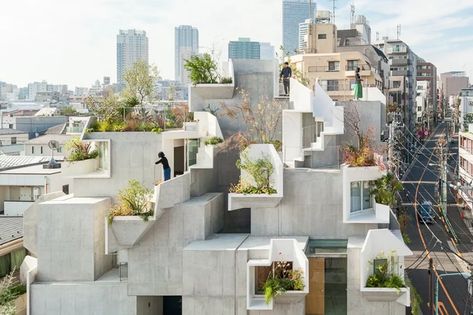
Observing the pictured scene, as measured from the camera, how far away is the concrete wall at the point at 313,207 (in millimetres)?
19891

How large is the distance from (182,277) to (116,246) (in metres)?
2.50

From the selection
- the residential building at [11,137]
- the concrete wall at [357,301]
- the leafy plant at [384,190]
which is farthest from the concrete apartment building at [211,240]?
the residential building at [11,137]

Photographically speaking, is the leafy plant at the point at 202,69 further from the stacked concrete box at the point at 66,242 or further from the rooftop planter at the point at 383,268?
the rooftop planter at the point at 383,268

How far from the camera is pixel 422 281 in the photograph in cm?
3378

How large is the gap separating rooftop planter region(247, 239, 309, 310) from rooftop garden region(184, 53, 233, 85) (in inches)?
344

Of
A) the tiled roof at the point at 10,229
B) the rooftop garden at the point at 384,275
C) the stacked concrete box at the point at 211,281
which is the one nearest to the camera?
the rooftop garden at the point at 384,275

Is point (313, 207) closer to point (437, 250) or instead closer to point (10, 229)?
point (10, 229)

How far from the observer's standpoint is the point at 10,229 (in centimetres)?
2528

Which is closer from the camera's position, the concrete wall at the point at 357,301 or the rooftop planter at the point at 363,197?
the concrete wall at the point at 357,301

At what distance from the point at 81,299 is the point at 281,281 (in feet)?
23.3

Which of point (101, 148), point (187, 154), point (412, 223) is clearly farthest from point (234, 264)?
point (412, 223)

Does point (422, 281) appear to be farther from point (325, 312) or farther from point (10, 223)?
point (10, 223)

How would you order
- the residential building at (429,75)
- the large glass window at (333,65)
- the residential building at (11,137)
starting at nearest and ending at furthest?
1. the large glass window at (333,65)
2. the residential building at (11,137)
3. the residential building at (429,75)

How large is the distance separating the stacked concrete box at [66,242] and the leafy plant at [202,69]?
7.42m
